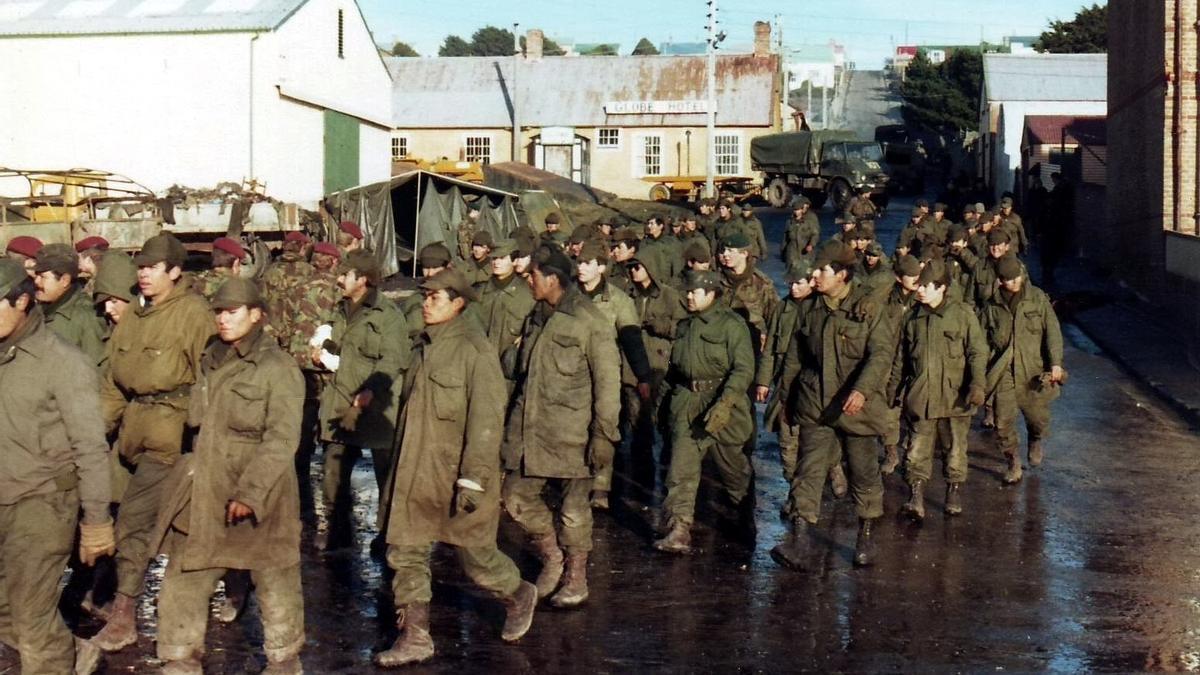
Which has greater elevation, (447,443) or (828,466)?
(447,443)

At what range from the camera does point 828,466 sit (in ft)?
30.2

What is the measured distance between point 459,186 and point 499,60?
3156 cm

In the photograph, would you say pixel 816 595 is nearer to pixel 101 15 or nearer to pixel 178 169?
pixel 178 169

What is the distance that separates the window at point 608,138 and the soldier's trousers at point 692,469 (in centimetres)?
5174

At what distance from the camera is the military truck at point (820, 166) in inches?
1865

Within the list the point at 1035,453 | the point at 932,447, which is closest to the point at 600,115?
the point at 1035,453

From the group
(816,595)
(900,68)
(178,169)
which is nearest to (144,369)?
(816,595)

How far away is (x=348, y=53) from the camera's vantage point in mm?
37469

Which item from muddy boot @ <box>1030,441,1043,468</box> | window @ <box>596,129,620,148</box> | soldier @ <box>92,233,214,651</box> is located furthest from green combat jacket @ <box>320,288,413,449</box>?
window @ <box>596,129,620,148</box>

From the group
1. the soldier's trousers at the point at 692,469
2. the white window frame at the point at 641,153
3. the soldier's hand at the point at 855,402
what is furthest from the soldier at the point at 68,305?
the white window frame at the point at 641,153

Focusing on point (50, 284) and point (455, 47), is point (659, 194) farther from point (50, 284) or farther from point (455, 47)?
point (455, 47)

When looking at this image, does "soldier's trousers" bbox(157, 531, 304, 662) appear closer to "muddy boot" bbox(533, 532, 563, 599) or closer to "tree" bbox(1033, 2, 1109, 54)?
"muddy boot" bbox(533, 532, 563, 599)

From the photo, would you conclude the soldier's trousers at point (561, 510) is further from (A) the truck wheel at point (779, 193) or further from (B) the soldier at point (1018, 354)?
(A) the truck wheel at point (779, 193)

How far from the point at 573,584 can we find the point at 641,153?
52.9 meters
